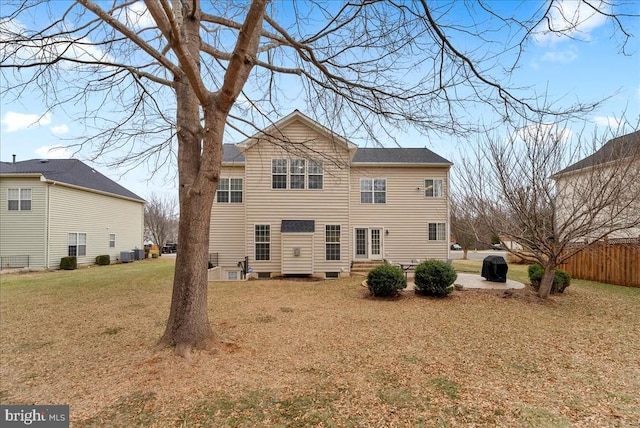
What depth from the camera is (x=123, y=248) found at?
77.8ft

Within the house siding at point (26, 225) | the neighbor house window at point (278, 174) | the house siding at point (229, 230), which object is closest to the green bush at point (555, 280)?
the neighbor house window at point (278, 174)

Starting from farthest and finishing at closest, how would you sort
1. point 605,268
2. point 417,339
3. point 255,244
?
point 255,244
point 605,268
point 417,339

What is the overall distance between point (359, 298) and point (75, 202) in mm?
19443

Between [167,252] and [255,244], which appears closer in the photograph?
[255,244]

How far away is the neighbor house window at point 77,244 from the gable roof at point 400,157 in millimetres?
17608

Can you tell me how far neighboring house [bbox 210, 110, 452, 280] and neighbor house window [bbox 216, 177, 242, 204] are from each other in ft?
0.15

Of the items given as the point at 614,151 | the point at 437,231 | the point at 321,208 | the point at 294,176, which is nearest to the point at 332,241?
the point at 321,208

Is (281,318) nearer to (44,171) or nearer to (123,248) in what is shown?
(44,171)

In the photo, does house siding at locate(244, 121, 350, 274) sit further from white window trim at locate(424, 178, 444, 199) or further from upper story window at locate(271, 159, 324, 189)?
white window trim at locate(424, 178, 444, 199)

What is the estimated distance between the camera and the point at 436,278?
852cm

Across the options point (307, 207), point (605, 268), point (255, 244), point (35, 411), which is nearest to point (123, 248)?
point (255, 244)

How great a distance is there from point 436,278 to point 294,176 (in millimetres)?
7476

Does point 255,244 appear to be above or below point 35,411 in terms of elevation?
above

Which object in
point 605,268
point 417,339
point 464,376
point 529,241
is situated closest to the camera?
point 464,376
